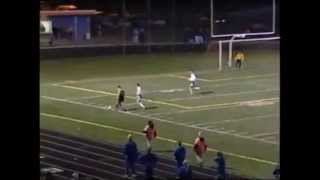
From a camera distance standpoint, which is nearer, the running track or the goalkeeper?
the running track

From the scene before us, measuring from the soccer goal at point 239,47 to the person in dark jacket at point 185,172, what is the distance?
20.6ft

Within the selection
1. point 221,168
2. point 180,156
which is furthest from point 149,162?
point 221,168

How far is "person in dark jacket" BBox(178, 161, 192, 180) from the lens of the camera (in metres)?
4.35

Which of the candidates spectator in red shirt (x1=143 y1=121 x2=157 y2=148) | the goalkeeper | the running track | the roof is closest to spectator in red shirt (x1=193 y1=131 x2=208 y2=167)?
the running track

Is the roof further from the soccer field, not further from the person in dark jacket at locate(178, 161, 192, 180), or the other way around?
the person in dark jacket at locate(178, 161, 192, 180)

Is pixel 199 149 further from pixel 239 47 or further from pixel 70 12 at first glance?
pixel 239 47

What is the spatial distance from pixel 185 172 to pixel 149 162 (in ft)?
1.17

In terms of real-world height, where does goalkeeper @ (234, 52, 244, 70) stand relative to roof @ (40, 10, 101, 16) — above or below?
below

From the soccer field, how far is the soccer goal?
12cm

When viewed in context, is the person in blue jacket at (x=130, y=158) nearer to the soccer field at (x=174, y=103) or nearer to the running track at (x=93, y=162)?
the running track at (x=93, y=162)

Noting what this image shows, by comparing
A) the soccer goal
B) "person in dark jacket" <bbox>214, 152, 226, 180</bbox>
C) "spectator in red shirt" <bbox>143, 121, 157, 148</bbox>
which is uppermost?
the soccer goal

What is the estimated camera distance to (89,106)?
766 cm
